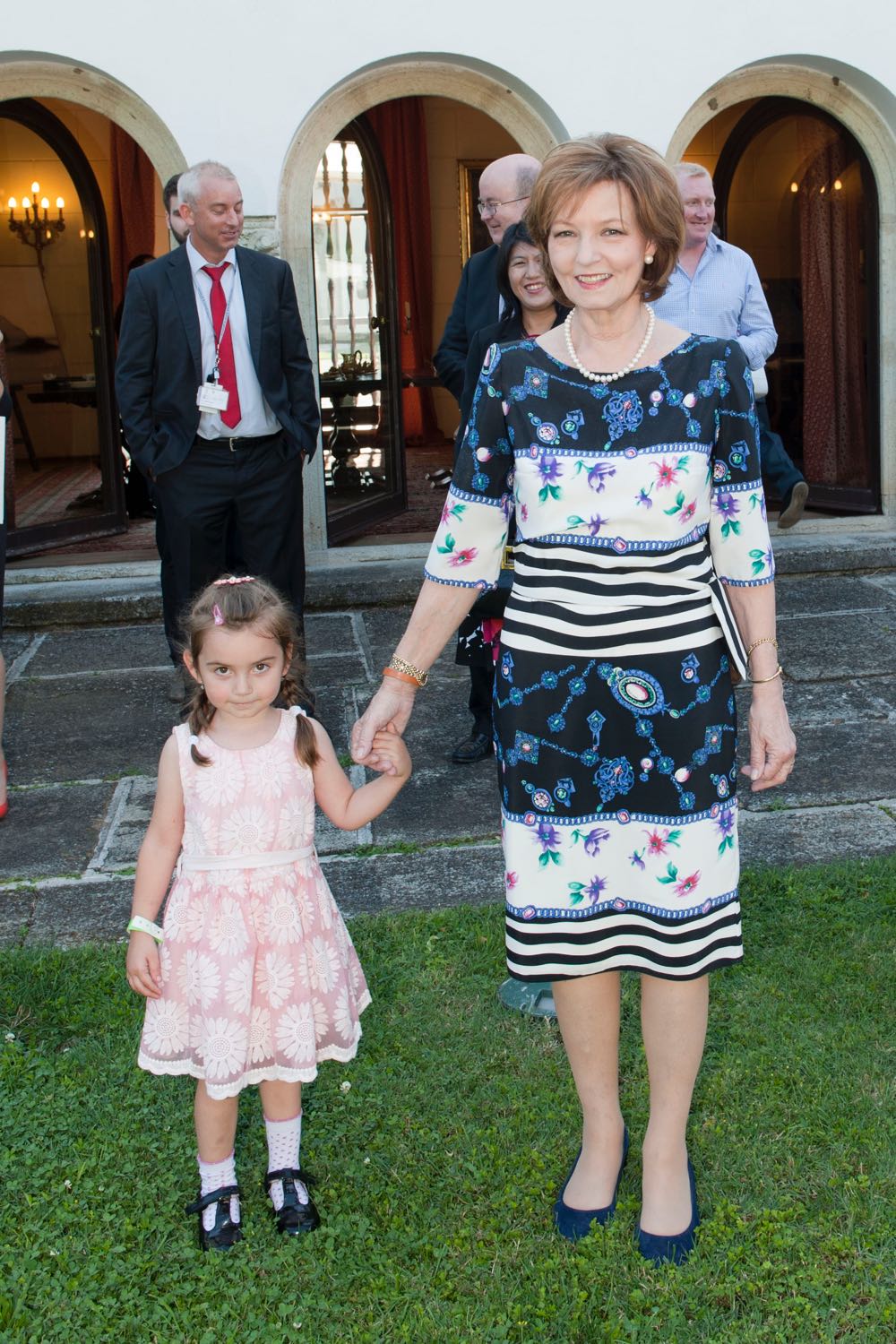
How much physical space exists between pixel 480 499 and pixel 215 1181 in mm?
1325

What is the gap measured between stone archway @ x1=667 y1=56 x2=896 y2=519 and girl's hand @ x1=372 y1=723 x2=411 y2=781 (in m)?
5.94

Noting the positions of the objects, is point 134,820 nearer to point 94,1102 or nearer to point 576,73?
point 94,1102

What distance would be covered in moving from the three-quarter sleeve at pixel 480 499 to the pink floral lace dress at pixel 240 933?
43 cm

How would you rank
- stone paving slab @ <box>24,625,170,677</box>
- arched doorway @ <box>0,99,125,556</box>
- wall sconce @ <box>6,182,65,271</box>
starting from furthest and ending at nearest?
wall sconce @ <box>6,182,65,271</box>
arched doorway @ <box>0,99,125,556</box>
stone paving slab @ <box>24,625,170,677</box>

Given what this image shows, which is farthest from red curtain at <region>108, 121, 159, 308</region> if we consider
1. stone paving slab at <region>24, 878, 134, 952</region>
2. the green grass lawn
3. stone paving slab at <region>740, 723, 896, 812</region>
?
the green grass lawn

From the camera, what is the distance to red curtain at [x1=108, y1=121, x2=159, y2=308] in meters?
12.7

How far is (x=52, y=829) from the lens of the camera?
4.66 metres

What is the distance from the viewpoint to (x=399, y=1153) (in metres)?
2.84

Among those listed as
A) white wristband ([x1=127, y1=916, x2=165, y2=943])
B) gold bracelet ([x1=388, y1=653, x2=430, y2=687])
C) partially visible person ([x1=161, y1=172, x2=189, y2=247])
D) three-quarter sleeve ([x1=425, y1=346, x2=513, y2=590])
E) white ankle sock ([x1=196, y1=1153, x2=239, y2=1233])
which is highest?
partially visible person ([x1=161, y1=172, x2=189, y2=247])

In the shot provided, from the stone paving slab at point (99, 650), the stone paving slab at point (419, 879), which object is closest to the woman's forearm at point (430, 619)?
the stone paving slab at point (419, 879)

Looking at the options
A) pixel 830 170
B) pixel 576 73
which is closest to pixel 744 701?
pixel 576 73

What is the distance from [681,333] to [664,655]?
0.55m

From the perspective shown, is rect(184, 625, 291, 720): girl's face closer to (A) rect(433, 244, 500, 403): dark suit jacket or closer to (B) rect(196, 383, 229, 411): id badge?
(A) rect(433, 244, 500, 403): dark suit jacket

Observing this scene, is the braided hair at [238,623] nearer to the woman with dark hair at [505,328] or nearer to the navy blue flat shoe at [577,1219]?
the navy blue flat shoe at [577,1219]
